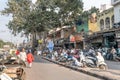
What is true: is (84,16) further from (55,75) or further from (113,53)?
(55,75)

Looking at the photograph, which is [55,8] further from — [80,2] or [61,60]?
[61,60]

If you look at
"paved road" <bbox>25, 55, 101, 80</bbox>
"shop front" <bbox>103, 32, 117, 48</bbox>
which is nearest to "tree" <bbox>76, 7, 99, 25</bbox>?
"shop front" <bbox>103, 32, 117, 48</bbox>

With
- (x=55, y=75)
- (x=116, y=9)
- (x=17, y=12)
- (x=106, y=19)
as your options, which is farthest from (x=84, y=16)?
(x=55, y=75)

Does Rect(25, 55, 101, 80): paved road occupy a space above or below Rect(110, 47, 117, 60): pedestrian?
below

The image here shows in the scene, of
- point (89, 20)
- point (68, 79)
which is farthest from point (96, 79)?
point (89, 20)

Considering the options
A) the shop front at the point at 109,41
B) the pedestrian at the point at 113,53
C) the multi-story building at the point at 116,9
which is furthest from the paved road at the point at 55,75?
the multi-story building at the point at 116,9

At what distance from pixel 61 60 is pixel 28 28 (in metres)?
31.7

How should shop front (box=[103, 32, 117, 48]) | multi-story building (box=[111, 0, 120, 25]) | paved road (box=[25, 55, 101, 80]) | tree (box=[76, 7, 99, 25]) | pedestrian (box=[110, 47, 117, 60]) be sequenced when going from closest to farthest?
1. paved road (box=[25, 55, 101, 80])
2. pedestrian (box=[110, 47, 117, 60])
3. shop front (box=[103, 32, 117, 48])
4. multi-story building (box=[111, 0, 120, 25])
5. tree (box=[76, 7, 99, 25])

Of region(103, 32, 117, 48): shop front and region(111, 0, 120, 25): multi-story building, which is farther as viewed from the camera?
region(111, 0, 120, 25): multi-story building

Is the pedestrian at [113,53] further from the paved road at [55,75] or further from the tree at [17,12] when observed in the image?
the tree at [17,12]

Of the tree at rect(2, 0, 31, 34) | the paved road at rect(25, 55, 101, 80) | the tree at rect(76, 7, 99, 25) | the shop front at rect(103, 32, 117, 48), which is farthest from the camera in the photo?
the tree at rect(2, 0, 31, 34)

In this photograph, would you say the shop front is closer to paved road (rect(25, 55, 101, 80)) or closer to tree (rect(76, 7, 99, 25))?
paved road (rect(25, 55, 101, 80))

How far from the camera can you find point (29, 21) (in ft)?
222

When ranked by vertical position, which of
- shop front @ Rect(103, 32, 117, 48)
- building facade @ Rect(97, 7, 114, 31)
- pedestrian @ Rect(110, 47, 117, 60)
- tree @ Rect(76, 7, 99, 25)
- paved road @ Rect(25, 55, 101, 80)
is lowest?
paved road @ Rect(25, 55, 101, 80)
